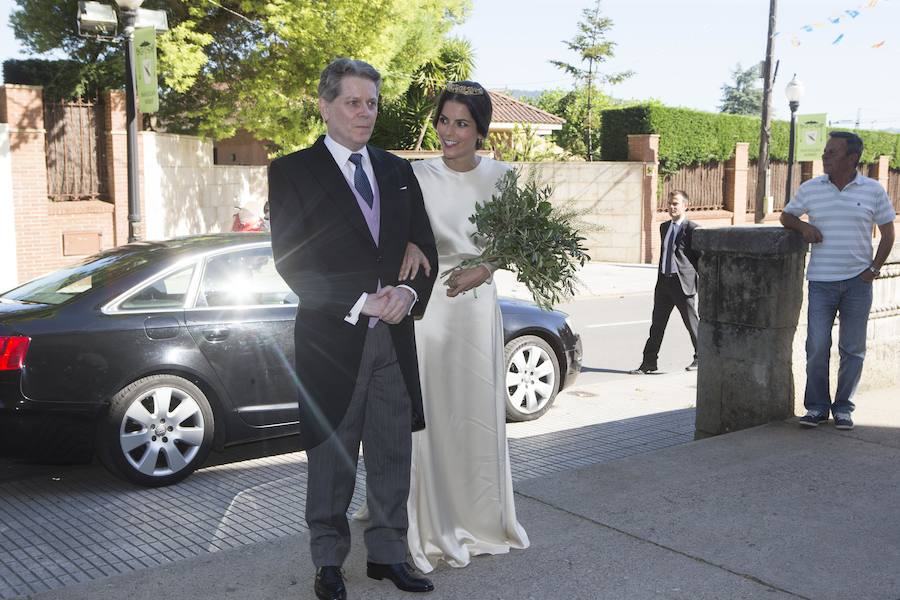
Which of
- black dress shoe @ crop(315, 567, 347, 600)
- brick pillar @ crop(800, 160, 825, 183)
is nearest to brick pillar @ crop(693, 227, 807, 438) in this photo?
black dress shoe @ crop(315, 567, 347, 600)

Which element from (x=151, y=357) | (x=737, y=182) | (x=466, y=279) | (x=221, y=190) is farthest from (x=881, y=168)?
(x=466, y=279)

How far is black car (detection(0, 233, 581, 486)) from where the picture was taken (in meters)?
5.61

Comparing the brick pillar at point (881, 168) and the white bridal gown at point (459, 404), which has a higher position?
the brick pillar at point (881, 168)

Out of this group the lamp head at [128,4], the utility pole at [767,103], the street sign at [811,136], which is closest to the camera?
the lamp head at [128,4]

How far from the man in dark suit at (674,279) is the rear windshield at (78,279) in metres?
5.69

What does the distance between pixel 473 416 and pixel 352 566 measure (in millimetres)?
808

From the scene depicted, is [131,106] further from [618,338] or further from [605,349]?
[618,338]

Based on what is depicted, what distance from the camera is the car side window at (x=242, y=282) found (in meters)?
6.35

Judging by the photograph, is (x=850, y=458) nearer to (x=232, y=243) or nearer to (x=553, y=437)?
(x=553, y=437)

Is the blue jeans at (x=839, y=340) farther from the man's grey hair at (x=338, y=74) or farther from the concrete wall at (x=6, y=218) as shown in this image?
the concrete wall at (x=6, y=218)

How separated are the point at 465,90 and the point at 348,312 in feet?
3.57

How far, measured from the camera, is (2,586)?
4.17 m

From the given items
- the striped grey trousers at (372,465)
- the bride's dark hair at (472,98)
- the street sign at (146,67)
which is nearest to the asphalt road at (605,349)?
the striped grey trousers at (372,465)

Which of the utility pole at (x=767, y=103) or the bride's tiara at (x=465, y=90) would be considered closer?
the bride's tiara at (x=465, y=90)
